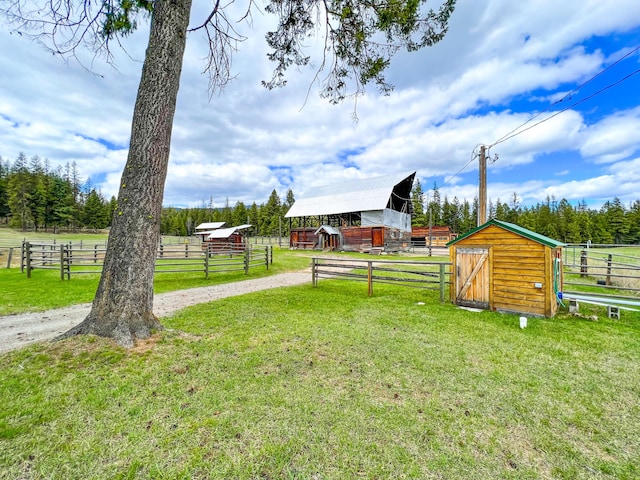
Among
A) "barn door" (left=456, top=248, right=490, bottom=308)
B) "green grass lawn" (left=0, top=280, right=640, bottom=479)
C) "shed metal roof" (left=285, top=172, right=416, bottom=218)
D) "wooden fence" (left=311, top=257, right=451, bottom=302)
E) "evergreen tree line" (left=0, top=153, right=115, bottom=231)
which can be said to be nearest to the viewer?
"green grass lawn" (left=0, top=280, right=640, bottom=479)

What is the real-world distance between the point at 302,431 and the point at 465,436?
57.2 inches

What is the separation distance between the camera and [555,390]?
3217 millimetres

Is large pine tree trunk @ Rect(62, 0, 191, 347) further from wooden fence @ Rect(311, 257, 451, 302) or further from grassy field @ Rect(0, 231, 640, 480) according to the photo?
wooden fence @ Rect(311, 257, 451, 302)

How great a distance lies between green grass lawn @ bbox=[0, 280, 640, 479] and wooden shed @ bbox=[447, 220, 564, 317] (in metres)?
1.40

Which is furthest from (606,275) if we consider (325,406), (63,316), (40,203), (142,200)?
(40,203)

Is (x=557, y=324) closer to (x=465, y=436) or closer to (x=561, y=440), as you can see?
(x=561, y=440)

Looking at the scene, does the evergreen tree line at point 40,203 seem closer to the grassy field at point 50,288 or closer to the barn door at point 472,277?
the grassy field at point 50,288

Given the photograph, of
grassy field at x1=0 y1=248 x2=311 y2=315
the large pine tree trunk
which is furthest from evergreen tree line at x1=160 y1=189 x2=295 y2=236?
the large pine tree trunk

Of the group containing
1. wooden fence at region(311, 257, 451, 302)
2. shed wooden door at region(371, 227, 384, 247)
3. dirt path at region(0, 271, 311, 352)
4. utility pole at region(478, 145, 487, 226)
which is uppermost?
utility pole at region(478, 145, 487, 226)

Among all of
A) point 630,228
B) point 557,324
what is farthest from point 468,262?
point 630,228

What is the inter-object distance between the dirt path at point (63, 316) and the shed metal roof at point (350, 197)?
66.2 feet

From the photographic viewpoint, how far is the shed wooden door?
27.6 metres

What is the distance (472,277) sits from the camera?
279 inches

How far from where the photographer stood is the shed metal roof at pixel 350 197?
28.6 meters
